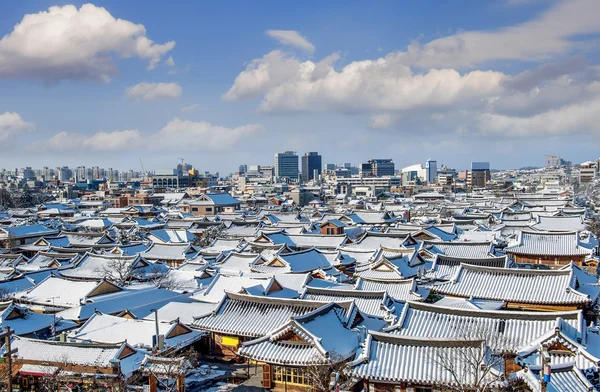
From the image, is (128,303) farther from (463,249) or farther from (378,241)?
(463,249)

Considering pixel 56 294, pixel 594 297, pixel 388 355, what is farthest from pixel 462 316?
pixel 56 294

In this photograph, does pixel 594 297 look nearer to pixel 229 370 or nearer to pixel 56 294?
pixel 229 370

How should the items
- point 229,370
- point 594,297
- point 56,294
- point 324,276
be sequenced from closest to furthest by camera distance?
point 229,370, point 594,297, point 56,294, point 324,276

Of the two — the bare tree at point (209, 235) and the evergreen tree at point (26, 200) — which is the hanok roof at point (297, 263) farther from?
the evergreen tree at point (26, 200)

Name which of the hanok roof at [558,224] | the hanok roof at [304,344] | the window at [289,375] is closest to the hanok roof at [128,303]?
the window at [289,375]

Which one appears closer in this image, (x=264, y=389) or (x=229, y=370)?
(x=264, y=389)
